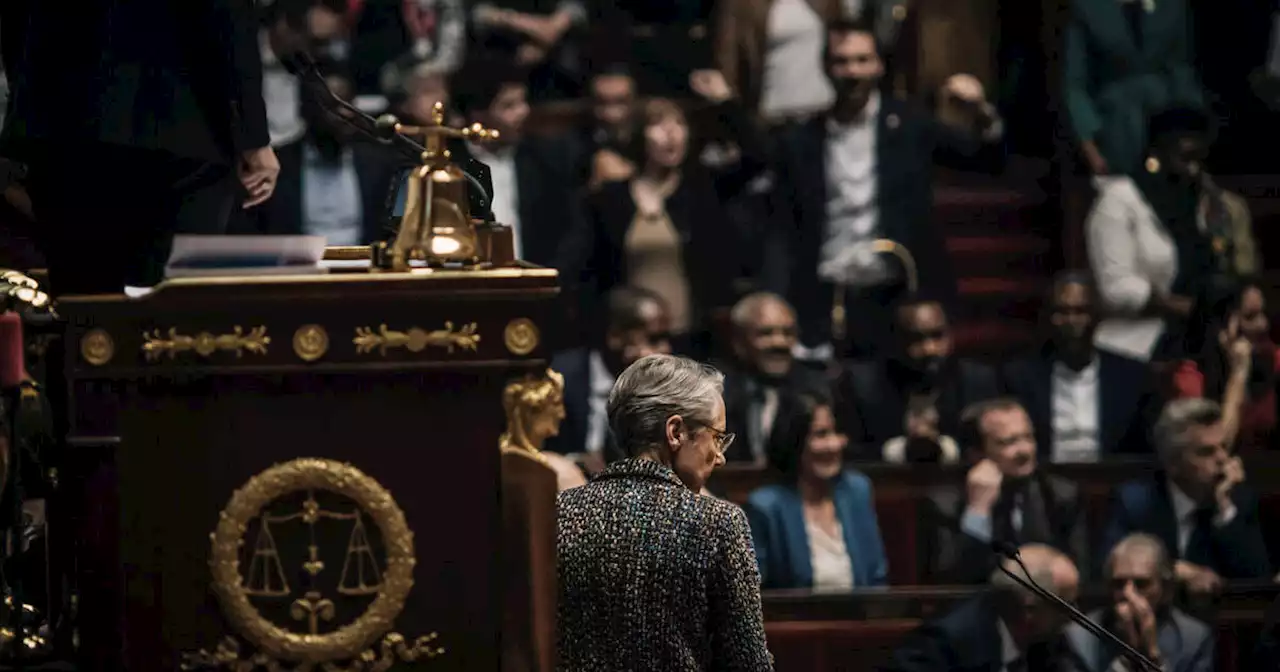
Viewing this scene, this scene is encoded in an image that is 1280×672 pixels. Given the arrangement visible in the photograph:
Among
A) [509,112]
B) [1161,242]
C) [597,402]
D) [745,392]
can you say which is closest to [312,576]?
[597,402]

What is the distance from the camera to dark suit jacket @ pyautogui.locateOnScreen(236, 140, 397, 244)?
723cm

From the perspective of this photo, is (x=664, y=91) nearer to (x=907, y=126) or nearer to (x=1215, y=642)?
(x=907, y=126)

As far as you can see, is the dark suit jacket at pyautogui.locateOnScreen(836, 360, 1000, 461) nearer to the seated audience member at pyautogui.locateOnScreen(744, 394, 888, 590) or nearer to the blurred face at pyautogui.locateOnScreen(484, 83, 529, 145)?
the seated audience member at pyautogui.locateOnScreen(744, 394, 888, 590)

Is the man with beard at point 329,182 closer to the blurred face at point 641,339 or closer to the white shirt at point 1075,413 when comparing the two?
the blurred face at point 641,339

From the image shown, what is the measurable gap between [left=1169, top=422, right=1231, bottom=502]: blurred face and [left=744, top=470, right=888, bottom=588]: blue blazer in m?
1.17

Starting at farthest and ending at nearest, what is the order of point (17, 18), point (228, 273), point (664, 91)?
point (664, 91)
point (17, 18)
point (228, 273)

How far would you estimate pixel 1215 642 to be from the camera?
740cm

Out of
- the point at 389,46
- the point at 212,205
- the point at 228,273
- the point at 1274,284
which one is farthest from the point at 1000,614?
the point at 228,273

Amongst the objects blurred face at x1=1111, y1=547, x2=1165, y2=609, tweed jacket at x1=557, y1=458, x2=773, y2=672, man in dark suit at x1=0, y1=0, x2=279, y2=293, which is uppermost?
man in dark suit at x1=0, y1=0, x2=279, y2=293

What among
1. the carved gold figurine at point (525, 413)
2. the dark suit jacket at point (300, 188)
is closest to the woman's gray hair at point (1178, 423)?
the dark suit jacket at point (300, 188)

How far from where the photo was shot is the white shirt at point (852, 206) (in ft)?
24.9

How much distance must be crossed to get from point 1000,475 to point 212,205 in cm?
445

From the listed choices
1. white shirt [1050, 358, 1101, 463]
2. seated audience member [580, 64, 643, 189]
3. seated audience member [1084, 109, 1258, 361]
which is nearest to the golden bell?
seated audience member [580, 64, 643, 189]

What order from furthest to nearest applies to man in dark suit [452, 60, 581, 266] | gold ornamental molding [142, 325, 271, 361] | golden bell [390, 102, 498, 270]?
man in dark suit [452, 60, 581, 266] → golden bell [390, 102, 498, 270] → gold ornamental molding [142, 325, 271, 361]
